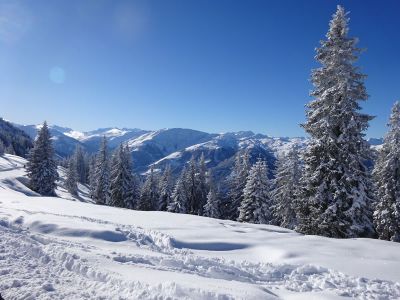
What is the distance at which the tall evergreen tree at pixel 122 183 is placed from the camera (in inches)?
1855

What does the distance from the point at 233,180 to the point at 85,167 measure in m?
91.8

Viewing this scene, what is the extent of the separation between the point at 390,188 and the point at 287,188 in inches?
429

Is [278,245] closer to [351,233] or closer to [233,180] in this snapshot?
[351,233]

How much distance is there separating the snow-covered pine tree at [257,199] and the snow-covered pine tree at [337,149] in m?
16.2

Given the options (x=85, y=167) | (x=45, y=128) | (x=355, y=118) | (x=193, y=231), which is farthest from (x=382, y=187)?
(x=85, y=167)

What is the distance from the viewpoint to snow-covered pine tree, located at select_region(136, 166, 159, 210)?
1976 inches

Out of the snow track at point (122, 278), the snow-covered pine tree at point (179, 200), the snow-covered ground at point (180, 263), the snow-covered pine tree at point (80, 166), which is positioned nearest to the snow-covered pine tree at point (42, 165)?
the snow-covered pine tree at point (179, 200)

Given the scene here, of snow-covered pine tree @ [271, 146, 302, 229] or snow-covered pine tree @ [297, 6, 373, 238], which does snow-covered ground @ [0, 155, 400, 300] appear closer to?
snow-covered pine tree @ [297, 6, 373, 238]

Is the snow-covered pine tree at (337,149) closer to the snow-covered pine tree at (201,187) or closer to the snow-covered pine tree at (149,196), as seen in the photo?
the snow-covered pine tree at (201,187)

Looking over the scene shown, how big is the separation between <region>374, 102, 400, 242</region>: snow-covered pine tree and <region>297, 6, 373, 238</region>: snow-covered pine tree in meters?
9.62

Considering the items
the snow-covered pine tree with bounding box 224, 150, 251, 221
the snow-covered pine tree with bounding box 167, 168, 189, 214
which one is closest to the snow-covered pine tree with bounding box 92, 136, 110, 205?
the snow-covered pine tree with bounding box 167, 168, 189, 214

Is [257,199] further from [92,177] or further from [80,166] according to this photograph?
[80,166]

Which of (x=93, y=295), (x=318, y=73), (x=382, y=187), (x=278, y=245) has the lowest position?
(x=93, y=295)

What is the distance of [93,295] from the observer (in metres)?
7.07
